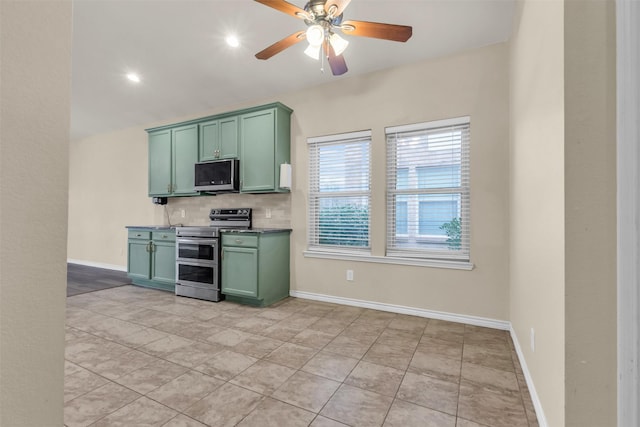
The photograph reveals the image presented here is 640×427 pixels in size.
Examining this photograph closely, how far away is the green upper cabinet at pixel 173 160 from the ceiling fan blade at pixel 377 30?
3.06m

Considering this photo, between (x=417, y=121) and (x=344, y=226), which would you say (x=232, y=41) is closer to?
(x=417, y=121)

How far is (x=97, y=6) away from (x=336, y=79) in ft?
7.77

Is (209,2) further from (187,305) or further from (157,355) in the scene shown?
(187,305)

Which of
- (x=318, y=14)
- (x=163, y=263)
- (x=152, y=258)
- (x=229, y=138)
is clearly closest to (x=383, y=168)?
(x=318, y=14)

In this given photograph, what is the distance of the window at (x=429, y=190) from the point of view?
3.02m

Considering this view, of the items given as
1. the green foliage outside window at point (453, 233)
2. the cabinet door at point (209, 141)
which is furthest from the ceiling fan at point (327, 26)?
the cabinet door at point (209, 141)

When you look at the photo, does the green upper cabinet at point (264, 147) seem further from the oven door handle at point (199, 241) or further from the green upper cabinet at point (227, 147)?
the oven door handle at point (199, 241)

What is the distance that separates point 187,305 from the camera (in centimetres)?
354

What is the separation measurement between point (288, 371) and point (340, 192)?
215 cm
